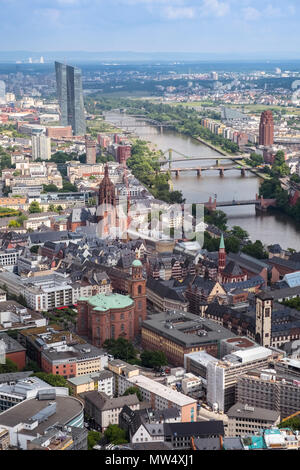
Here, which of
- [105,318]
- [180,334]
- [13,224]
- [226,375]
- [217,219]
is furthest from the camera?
[217,219]

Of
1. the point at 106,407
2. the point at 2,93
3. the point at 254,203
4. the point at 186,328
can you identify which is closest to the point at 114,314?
the point at 186,328

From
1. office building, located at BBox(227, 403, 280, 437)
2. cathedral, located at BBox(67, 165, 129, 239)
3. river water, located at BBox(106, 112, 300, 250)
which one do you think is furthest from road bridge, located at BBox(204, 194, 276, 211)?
office building, located at BBox(227, 403, 280, 437)

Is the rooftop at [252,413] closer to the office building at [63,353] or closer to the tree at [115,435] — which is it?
the tree at [115,435]

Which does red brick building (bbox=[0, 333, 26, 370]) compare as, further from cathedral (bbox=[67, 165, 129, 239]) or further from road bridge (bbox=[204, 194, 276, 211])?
road bridge (bbox=[204, 194, 276, 211])

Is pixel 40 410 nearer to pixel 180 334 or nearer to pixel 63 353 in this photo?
pixel 63 353

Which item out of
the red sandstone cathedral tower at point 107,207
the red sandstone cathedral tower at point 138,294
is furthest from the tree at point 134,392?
the red sandstone cathedral tower at point 107,207

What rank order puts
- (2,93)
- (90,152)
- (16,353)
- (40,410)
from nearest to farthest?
(40,410) → (16,353) → (90,152) → (2,93)
